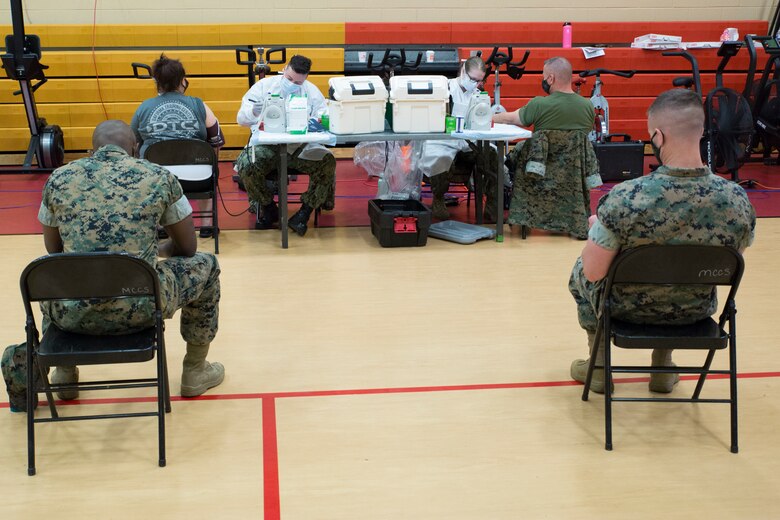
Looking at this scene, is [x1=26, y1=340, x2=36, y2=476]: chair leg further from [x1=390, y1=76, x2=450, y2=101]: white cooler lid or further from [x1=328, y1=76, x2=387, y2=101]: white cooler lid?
[x1=390, y1=76, x2=450, y2=101]: white cooler lid

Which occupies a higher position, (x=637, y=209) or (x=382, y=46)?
(x=382, y=46)

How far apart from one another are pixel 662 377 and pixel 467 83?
3.63 m

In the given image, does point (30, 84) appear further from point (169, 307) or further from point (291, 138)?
point (169, 307)

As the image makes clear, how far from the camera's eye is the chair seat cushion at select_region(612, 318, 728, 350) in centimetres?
294

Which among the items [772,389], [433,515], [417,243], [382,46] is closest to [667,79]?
[382,46]

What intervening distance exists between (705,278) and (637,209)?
1.05 ft

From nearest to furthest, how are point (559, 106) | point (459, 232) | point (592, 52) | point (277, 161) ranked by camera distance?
point (559, 106), point (459, 232), point (277, 161), point (592, 52)

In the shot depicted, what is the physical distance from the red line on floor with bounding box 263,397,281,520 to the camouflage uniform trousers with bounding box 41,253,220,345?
380 mm

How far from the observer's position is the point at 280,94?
624 centimetres

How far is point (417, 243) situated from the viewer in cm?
584

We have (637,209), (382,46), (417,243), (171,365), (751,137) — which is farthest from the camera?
(382,46)

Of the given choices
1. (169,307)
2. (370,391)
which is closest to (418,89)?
(370,391)

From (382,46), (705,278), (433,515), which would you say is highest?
(382,46)

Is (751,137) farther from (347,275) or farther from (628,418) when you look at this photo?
(628,418)
